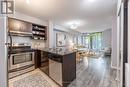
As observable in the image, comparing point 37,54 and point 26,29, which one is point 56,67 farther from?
point 26,29

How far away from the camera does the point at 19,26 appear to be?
15.4ft

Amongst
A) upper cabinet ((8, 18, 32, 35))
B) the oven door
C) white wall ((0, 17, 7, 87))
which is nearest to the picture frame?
upper cabinet ((8, 18, 32, 35))

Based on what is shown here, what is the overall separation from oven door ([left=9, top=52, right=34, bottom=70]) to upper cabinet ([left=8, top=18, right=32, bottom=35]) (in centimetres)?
98

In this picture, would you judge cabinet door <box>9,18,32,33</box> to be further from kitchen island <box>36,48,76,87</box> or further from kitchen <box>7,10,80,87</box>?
kitchen island <box>36,48,76,87</box>

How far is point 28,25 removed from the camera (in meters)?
5.18

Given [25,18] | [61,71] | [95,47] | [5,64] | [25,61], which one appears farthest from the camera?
[95,47]

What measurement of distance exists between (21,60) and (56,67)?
71.5 inches

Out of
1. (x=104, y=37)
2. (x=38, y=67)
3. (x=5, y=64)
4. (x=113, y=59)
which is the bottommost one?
(x=38, y=67)

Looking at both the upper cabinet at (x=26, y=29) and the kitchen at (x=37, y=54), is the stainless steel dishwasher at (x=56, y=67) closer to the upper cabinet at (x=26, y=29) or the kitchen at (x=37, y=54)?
the kitchen at (x=37, y=54)

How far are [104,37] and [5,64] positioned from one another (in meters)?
13.2

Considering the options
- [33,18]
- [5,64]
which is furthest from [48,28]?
[5,64]

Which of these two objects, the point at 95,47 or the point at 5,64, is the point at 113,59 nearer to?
the point at 5,64

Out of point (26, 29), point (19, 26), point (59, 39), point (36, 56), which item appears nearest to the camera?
point (19, 26)

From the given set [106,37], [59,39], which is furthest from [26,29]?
[106,37]
